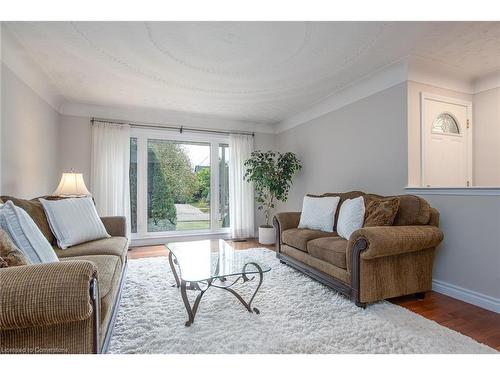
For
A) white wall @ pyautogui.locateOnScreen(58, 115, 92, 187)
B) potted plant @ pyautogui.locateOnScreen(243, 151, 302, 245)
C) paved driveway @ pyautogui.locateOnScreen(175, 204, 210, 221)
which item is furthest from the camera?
paved driveway @ pyautogui.locateOnScreen(175, 204, 210, 221)

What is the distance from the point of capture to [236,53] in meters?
2.52

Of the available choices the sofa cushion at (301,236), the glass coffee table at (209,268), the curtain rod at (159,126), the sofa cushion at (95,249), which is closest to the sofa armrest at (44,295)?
the glass coffee table at (209,268)

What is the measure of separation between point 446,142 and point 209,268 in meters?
3.05

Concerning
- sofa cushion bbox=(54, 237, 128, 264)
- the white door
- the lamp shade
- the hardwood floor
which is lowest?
the hardwood floor

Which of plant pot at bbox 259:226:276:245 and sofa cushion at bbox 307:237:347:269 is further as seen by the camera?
plant pot at bbox 259:226:276:245

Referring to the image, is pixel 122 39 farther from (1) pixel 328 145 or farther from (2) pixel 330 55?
(1) pixel 328 145

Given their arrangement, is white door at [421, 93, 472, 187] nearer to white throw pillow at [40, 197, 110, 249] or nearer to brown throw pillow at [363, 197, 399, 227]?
brown throw pillow at [363, 197, 399, 227]

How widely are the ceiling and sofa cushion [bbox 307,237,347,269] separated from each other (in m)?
1.84

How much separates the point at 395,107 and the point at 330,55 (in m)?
0.99

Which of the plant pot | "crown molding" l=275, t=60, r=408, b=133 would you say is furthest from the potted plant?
"crown molding" l=275, t=60, r=408, b=133

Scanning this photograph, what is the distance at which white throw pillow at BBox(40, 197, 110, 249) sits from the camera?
224 cm

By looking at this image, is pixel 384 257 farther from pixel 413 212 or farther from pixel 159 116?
pixel 159 116

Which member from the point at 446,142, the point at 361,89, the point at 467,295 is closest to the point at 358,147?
the point at 361,89

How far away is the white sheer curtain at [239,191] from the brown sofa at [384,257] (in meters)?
2.45
